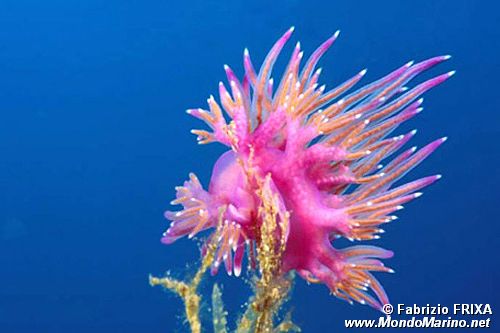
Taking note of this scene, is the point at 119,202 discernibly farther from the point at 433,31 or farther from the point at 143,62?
the point at 433,31

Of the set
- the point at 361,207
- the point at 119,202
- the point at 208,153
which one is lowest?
the point at 361,207

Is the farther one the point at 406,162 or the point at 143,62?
the point at 143,62

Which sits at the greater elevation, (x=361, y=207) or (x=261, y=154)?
(x=261, y=154)

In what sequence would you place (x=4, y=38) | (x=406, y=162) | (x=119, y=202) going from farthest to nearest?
(x=119, y=202)
(x=4, y=38)
(x=406, y=162)

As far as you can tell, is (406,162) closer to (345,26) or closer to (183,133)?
(183,133)

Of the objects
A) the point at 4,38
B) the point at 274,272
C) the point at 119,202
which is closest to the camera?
the point at 274,272

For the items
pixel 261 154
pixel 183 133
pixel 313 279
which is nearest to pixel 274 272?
pixel 313 279
